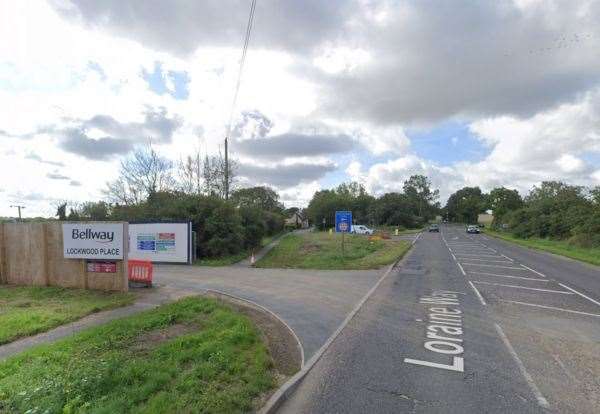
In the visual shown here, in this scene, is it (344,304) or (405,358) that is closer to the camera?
(405,358)

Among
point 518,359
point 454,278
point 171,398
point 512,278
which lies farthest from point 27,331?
point 512,278

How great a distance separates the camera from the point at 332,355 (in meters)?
7.24

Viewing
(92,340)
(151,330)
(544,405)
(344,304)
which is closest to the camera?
(544,405)

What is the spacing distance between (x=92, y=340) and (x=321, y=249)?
89.4 ft

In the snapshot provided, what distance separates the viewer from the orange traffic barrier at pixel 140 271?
15.3m

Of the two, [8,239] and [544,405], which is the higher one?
[8,239]

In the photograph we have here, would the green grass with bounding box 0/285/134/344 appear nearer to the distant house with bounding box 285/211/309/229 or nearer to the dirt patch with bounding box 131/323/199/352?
the dirt patch with bounding box 131/323/199/352

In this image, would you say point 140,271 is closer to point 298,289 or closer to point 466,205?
point 298,289

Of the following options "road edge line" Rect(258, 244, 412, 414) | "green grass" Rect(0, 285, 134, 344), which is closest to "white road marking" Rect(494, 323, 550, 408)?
"road edge line" Rect(258, 244, 412, 414)

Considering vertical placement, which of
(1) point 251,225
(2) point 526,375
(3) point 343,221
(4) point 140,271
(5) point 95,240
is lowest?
(2) point 526,375

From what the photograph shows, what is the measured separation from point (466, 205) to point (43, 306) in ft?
506

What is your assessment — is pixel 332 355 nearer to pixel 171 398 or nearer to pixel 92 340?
pixel 171 398

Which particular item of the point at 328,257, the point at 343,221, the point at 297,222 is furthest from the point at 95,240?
the point at 297,222

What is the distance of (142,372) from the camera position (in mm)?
5695
